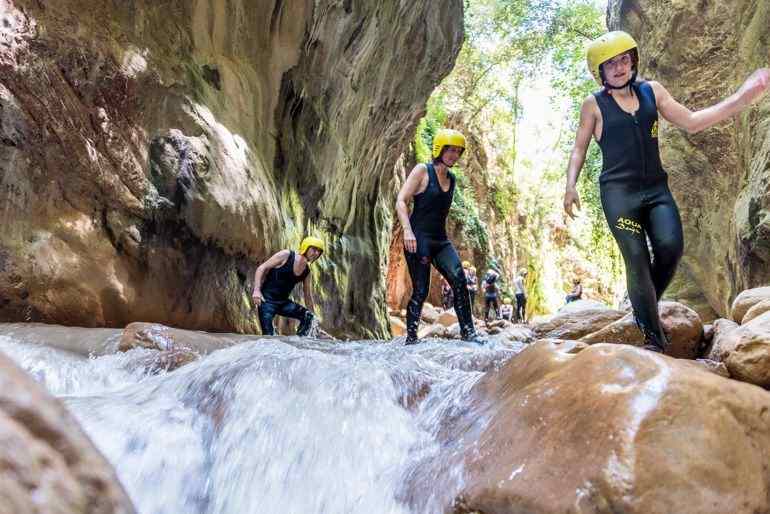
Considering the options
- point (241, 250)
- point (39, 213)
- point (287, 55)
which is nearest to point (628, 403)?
point (39, 213)

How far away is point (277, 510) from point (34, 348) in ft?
9.29

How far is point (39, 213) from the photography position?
5570 millimetres

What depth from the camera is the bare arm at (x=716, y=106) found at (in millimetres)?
3213

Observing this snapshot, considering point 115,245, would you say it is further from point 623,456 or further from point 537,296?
point 537,296

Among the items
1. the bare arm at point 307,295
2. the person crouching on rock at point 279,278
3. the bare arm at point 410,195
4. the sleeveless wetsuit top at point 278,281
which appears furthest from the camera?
the bare arm at point 307,295

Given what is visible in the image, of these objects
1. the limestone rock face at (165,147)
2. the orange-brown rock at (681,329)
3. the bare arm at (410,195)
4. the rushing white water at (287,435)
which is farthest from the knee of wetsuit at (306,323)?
the orange-brown rock at (681,329)

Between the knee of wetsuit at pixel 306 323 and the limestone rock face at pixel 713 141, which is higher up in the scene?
the limestone rock face at pixel 713 141

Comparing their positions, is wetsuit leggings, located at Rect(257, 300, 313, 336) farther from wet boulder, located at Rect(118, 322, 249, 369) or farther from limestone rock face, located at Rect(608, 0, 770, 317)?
limestone rock face, located at Rect(608, 0, 770, 317)

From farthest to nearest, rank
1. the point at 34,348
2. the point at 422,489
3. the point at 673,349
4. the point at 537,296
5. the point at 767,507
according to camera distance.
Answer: the point at 537,296
the point at 34,348
the point at 673,349
the point at 422,489
the point at 767,507

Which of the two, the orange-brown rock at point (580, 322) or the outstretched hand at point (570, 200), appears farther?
the orange-brown rock at point (580, 322)

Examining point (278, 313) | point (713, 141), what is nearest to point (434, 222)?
point (278, 313)

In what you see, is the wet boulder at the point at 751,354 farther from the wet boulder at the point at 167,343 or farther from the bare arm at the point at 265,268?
the bare arm at the point at 265,268

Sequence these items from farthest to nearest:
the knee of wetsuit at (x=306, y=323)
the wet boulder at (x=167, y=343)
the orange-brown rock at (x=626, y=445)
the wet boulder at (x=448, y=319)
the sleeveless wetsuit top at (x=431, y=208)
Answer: the wet boulder at (x=448, y=319), the knee of wetsuit at (x=306, y=323), the sleeveless wetsuit top at (x=431, y=208), the wet boulder at (x=167, y=343), the orange-brown rock at (x=626, y=445)

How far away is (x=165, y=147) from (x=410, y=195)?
293cm
